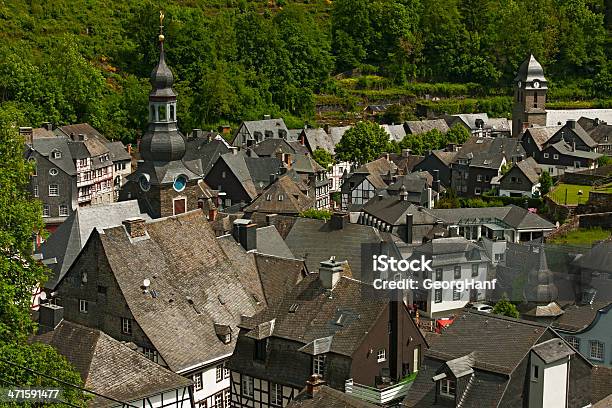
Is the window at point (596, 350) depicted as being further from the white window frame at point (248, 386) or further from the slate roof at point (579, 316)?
the white window frame at point (248, 386)

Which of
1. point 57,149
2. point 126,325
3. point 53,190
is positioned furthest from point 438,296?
point 57,149

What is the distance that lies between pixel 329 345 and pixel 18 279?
9.01 m

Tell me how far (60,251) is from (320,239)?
11.4 metres

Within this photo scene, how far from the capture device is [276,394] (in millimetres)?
29594

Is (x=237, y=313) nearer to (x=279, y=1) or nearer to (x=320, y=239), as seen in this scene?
(x=320, y=239)

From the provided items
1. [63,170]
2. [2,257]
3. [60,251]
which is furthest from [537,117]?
[2,257]

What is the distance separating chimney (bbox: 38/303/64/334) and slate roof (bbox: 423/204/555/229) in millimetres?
28369

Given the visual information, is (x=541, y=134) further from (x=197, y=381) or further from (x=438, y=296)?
(x=197, y=381)

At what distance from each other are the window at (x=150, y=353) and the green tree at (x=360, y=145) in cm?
4723

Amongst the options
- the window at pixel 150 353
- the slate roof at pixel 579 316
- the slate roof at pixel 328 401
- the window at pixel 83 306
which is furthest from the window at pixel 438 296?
the slate roof at pixel 328 401

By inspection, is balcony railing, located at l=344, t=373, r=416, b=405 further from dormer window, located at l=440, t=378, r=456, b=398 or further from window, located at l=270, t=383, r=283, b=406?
window, located at l=270, t=383, r=283, b=406

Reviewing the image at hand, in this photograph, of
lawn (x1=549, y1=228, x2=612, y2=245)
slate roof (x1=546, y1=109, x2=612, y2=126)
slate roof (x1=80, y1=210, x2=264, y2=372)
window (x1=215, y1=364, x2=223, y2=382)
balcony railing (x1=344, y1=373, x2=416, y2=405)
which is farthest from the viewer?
slate roof (x1=546, y1=109, x2=612, y2=126)

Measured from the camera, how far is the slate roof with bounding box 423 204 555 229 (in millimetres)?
53375

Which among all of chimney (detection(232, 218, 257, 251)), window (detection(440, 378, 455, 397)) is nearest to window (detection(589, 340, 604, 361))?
window (detection(440, 378, 455, 397))
